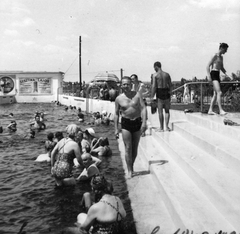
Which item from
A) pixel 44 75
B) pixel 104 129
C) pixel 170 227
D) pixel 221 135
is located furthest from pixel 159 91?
pixel 44 75

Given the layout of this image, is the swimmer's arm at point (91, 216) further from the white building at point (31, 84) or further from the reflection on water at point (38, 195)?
the white building at point (31, 84)

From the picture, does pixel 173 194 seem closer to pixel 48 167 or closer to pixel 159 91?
pixel 159 91

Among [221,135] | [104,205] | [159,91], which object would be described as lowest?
[104,205]

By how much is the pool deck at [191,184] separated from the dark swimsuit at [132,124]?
0.96m

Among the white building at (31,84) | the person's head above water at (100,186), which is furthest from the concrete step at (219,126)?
the white building at (31,84)

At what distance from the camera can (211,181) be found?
15.3 feet

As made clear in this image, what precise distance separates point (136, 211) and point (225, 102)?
10871 mm

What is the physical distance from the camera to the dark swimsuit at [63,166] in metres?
6.85

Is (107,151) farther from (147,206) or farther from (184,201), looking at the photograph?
(184,201)

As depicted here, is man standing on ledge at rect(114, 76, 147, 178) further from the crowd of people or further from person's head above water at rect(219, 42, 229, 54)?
person's head above water at rect(219, 42, 229, 54)

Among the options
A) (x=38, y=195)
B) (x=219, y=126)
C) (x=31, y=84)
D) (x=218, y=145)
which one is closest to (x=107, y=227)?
(x=218, y=145)

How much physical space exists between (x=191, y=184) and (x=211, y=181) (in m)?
0.60

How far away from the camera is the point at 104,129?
1858 cm

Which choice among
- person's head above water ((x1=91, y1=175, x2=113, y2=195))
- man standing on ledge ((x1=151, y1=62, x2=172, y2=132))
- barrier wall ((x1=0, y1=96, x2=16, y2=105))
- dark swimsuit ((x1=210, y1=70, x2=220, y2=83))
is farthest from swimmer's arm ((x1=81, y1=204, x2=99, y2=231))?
barrier wall ((x1=0, y1=96, x2=16, y2=105))
